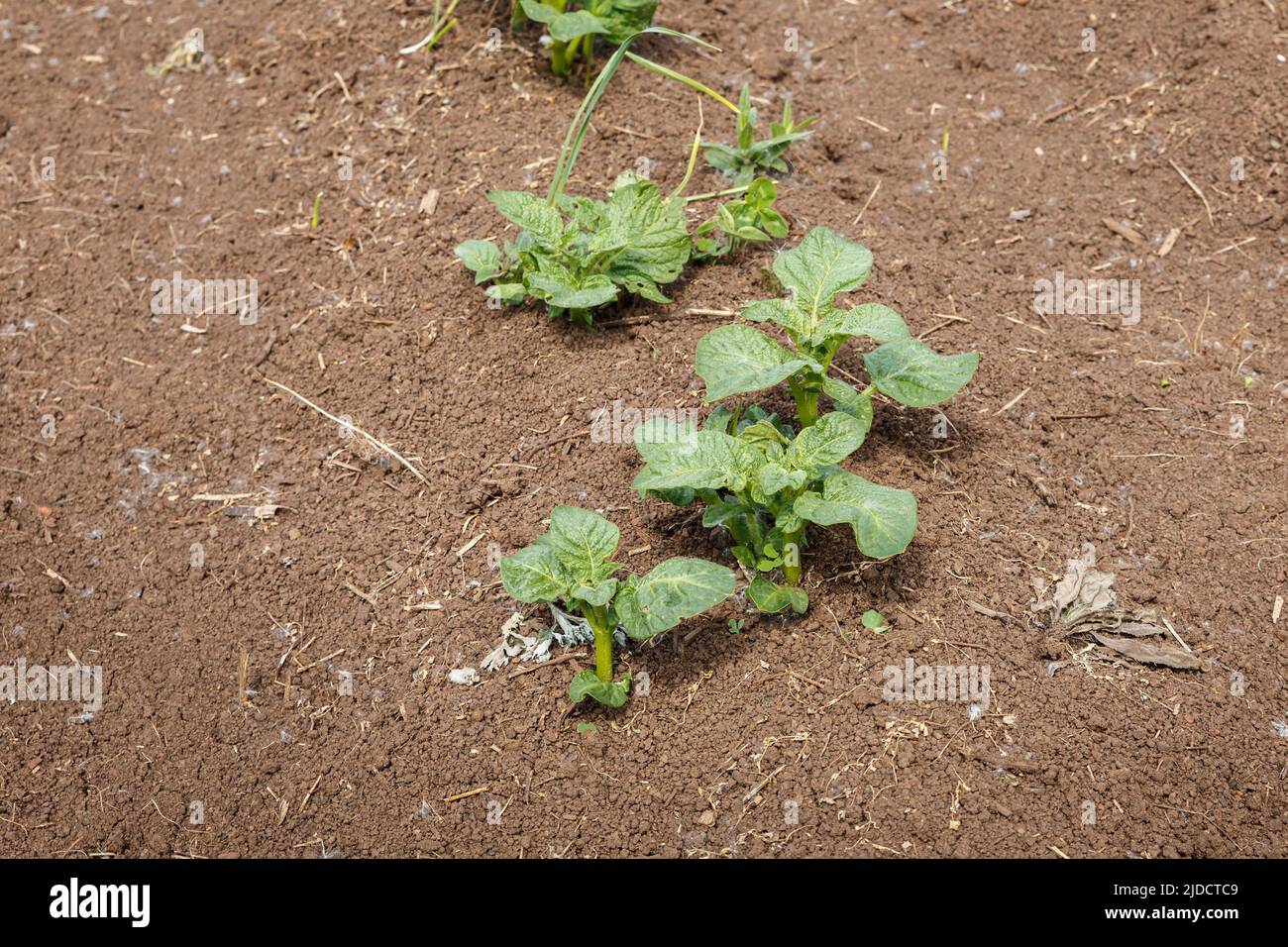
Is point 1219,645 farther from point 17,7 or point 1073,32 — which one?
point 17,7

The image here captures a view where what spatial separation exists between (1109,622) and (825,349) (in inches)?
37.4

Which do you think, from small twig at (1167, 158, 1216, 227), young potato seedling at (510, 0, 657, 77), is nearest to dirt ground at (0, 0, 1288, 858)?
small twig at (1167, 158, 1216, 227)

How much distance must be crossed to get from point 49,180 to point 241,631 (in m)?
2.19

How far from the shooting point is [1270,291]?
3.71 m

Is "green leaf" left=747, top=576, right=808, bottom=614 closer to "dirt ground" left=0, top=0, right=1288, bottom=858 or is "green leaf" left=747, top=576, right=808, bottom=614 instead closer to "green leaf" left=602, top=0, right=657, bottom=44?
"dirt ground" left=0, top=0, right=1288, bottom=858

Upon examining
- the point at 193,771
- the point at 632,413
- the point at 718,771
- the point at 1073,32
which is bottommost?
the point at 193,771

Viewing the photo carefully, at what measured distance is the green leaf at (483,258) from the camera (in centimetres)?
347

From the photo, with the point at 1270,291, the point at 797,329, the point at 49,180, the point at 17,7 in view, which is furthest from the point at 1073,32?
the point at 17,7

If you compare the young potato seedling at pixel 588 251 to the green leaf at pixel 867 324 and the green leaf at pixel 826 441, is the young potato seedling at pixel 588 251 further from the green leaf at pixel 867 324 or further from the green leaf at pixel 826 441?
the green leaf at pixel 826 441

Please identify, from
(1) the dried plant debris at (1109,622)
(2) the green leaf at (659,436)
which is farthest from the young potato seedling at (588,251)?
(1) the dried plant debris at (1109,622)

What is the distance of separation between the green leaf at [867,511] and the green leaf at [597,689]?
0.58 m

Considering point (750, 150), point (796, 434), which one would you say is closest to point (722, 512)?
point (796, 434)

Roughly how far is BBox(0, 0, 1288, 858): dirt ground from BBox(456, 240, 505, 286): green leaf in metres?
0.14

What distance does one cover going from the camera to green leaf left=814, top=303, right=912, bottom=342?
2.92m
